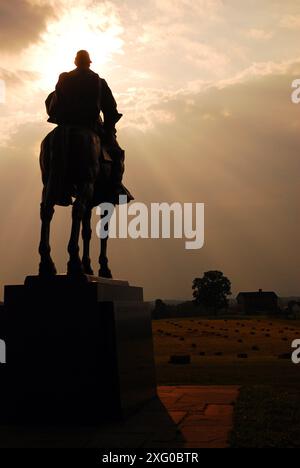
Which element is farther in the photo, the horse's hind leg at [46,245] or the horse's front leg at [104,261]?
the horse's front leg at [104,261]

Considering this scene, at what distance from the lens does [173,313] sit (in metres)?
87.4

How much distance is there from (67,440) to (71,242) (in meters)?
2.83

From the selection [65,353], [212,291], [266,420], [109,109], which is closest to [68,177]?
[109,109]

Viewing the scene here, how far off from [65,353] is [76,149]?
289 cm

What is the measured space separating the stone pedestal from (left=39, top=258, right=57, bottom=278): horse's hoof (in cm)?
18

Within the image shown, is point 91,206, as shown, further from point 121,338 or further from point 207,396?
point 207,396

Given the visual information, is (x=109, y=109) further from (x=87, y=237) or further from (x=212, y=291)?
(x=212, y=291)

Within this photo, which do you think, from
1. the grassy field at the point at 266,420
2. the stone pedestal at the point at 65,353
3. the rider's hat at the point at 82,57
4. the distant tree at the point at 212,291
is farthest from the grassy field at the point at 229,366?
the distant tree at the point at 212,291

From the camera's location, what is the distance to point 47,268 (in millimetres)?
8438

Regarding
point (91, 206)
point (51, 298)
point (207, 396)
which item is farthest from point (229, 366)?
point (51, 298)

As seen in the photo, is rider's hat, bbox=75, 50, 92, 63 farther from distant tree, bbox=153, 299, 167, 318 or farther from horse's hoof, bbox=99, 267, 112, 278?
distant tree, bbox=153, 299, 167, 318

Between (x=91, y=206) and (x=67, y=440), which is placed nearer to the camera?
(x=67, y=440)

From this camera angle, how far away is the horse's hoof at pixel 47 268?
8383 mm

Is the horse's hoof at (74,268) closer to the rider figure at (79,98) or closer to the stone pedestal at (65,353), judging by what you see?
the stone pedestal at (65,353)
